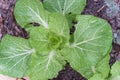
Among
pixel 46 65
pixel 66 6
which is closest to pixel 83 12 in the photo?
pixel 66 6

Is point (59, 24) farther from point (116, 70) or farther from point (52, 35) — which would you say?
point (116, 70)

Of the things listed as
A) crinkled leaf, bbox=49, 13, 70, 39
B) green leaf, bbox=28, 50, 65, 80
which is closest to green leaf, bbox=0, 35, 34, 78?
green leaf, bbox=28, 50, 65, 80

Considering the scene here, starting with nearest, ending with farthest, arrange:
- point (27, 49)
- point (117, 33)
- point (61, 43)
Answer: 1. point (61, 43)
2. point (27, 49)
3. point (117, 33)

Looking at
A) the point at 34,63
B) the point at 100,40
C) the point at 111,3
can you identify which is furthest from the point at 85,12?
the point at 34,63

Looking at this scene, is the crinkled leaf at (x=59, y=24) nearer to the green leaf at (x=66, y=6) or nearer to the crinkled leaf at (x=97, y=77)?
the green leaf at (x=66, y=6)

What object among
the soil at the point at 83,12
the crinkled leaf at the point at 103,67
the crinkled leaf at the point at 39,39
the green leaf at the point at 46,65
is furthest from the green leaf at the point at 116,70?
the crinkled leaf at the point at 39,39

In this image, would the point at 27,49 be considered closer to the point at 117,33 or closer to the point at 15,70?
the point at 15,70
